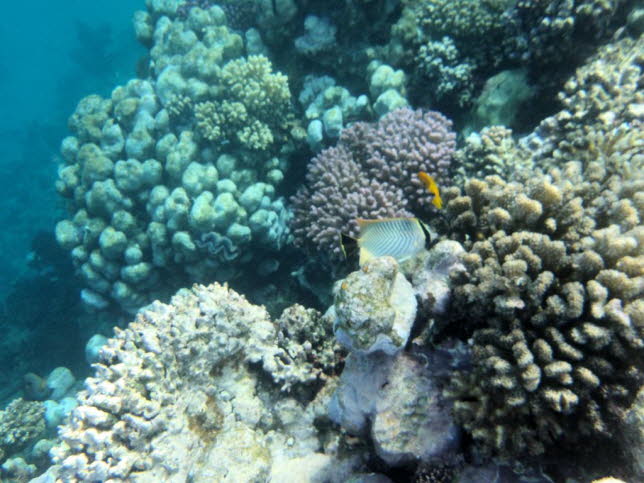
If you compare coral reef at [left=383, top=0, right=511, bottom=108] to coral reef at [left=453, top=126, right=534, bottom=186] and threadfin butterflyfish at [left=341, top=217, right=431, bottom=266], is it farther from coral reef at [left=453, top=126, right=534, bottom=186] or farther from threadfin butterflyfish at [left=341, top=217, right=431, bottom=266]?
threadfin butterflyfish at [left=341, top=217, right=431, bottom=266]

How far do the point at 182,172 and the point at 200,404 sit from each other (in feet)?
13.1

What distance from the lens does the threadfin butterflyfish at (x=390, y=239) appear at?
262 centimetres

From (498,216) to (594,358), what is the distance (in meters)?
1.06

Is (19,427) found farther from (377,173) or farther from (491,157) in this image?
(491,157)

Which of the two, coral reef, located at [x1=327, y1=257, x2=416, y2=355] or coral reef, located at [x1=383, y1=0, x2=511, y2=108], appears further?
coral reef, located at [x1=383, y1=0, x2=511, y2=108]

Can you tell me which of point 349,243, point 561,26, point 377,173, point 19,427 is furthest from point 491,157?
point 19,427

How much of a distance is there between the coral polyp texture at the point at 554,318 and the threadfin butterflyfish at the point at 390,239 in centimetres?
36

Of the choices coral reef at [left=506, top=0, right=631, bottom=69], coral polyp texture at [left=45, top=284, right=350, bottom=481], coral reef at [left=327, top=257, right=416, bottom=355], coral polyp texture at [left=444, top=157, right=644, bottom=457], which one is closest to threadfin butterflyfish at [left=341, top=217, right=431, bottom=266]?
coral reef at [left=327, top=257, right=416, bottom=355]

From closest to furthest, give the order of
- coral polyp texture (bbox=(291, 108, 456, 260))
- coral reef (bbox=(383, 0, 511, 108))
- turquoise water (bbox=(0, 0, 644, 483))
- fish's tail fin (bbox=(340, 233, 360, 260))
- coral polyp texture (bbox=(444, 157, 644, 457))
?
coral polyp texture (bbox=(444, 157, 644, 457)) < turquoise water (bbox=(0, 0, 644, 483)) < fish's tail fin (bbox=(340, 233, 360, 260)) < coral polyp texture (bbox=(291, 108, 456, 260)) < coral reef (bbox=(383, 0, 511, 108))

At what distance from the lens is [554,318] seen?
7.18ft

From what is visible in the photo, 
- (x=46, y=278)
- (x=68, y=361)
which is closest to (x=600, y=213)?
(x=68, y=361)

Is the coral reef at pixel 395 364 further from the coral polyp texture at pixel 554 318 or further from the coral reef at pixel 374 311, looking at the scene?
the coral polyp texture at pixel 554 318

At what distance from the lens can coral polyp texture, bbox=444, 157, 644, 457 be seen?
2.05m

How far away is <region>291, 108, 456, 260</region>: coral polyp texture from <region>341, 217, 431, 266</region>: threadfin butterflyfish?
1.38 m
